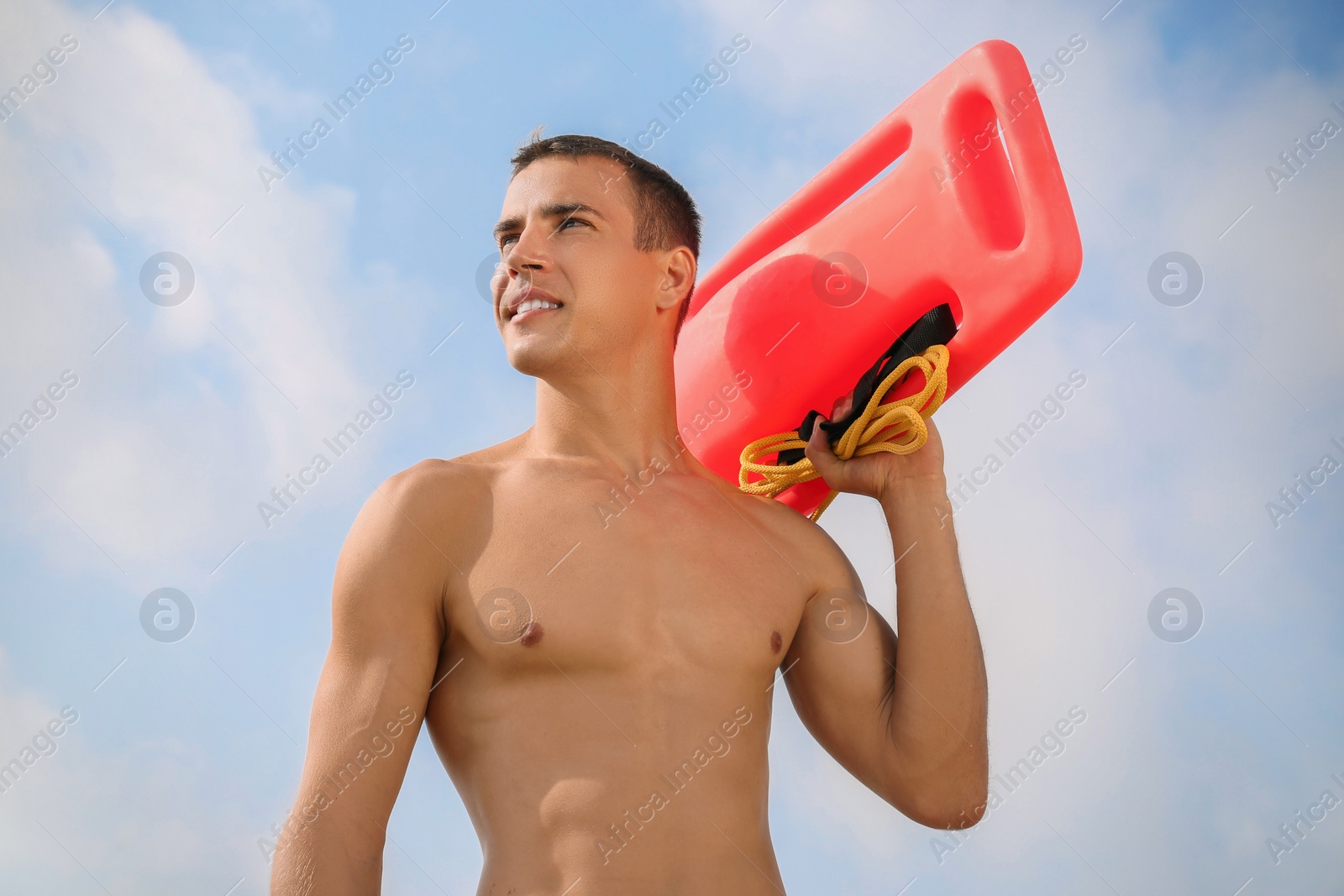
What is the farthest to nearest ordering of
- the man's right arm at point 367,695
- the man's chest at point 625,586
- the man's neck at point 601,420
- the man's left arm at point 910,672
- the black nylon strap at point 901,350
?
the black nylon strap at point 901,350
the man's neck at point 601,420
the man's left arm at point 910,672
the man's chest at point 625,586
the man's right arm at point 367,695

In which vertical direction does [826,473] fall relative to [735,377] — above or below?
below

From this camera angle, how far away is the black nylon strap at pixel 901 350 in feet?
8.41

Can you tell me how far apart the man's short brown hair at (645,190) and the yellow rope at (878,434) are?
34 cm

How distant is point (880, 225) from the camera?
105 inches

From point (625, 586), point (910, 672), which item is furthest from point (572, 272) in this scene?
point (910, 672)

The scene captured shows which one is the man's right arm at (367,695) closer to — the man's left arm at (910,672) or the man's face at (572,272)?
the man's face at (572,272)

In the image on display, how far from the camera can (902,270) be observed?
2.62 meters

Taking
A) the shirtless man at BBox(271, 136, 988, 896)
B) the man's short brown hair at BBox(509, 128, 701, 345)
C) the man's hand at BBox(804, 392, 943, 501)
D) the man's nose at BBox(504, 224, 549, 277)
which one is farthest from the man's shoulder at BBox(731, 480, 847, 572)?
the man's nose at BBox(504, 224, 549, 277)

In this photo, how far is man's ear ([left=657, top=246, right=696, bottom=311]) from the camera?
2.62 metres

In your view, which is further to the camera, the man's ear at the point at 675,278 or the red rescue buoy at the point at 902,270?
the man's ear at the point at 675,278

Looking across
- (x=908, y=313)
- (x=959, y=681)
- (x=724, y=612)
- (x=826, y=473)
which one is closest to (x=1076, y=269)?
(x=908, y=313)

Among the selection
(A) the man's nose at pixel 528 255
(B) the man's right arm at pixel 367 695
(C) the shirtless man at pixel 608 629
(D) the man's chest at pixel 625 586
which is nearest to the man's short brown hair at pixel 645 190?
(C) the shirtless man at pixel 608 629

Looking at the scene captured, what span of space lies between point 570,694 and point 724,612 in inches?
13.7

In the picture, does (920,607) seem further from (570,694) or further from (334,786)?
(334,786)
